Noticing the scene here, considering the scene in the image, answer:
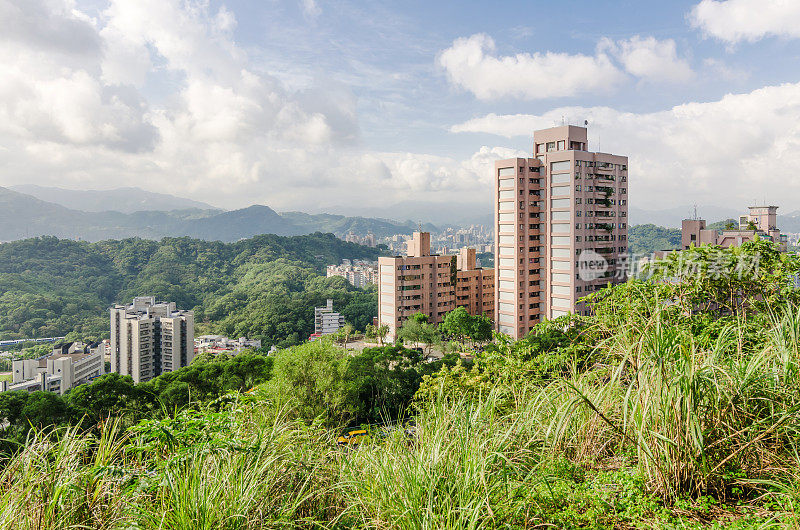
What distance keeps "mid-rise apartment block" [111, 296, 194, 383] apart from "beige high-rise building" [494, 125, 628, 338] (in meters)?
13.4

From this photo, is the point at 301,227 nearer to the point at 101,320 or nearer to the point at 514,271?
the point at 101,320

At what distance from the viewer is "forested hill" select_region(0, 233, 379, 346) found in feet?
95.8

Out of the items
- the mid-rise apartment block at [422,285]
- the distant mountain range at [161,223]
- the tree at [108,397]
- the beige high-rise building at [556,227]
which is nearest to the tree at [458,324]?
the beige high-rise building at [556,227]

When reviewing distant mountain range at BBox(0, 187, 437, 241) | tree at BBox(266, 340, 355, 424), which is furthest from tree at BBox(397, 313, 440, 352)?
distant mountain range at BBox(0, 187, 437, 241)

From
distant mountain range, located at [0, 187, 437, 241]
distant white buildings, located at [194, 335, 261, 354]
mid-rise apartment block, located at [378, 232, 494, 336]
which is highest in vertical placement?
distant mountain range, located at [0, 187, 437, 241]

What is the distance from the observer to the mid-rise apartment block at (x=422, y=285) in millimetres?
20875

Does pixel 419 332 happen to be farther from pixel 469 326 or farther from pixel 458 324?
pixel 469 326

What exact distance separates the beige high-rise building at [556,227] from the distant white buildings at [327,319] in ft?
37.2

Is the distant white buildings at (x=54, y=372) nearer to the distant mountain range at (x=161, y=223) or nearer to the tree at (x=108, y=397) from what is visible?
the tree at (x=108, y=397)

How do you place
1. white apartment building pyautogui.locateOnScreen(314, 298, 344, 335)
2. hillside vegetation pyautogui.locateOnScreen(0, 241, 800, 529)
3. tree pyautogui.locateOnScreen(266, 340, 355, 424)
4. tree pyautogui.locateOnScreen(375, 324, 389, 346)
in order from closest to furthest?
hillside vegetation pyautogui.locateOnScreen(0, 241, 800, 529), tree pyautogui.locateOnScreen(266, 340, 355, 424), tree pyautogui.locateOnScreen(375, 324, 389, 346), white apartment building pyautogui.locateOnScreen(314, 298, 344, 335)

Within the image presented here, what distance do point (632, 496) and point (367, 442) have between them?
113cm

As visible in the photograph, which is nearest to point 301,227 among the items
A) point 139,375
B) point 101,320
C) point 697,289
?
point 101,320

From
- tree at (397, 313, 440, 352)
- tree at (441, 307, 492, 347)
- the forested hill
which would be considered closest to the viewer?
tree at (441, 307, 492, 347)

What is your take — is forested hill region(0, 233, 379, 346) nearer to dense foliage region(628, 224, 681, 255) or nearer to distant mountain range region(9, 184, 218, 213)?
dense foliage region(628, 224, 681, 255)
